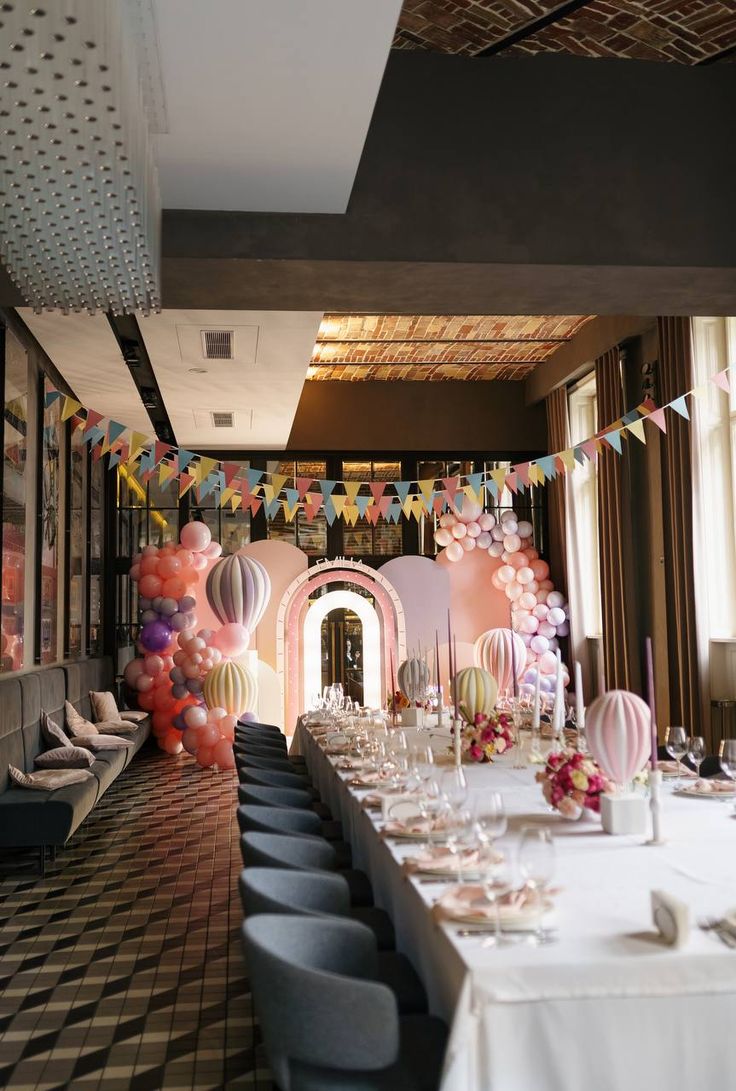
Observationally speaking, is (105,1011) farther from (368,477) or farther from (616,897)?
(368,477)

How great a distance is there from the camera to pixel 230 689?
966cm

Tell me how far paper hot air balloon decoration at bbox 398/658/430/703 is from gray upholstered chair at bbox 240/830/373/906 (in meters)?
3.67

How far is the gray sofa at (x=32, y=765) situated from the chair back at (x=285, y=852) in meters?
2.75

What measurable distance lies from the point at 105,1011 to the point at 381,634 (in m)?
8.01

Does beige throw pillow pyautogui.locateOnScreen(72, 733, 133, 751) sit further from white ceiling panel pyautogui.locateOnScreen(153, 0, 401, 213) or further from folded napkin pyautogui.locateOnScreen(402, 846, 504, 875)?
folded napkin pyautogui.locateOnScreen(402, 846, 504, 875)

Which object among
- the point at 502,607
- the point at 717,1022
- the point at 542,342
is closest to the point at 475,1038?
the point at 717,1022

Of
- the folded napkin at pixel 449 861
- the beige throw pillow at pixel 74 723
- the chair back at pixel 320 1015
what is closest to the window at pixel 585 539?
the beige throw pillow at pixel 74 723

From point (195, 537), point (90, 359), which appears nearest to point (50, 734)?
point (90, 359)

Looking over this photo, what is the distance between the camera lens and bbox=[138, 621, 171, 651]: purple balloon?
1059cm

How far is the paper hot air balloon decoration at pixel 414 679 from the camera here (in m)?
7.32

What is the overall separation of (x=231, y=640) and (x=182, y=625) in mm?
591

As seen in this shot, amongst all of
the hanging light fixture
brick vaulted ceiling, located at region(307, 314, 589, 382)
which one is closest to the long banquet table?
the hanging light fixture

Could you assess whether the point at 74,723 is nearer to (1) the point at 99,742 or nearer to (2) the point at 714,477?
(1) the point at 99,742

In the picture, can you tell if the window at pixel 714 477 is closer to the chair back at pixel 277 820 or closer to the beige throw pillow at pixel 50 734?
the chair back at pixel 277 820
